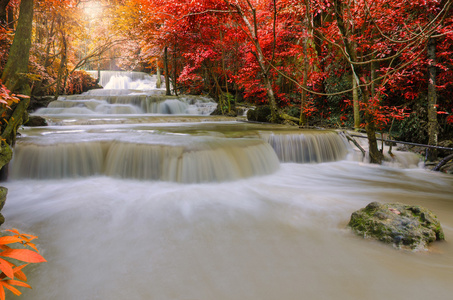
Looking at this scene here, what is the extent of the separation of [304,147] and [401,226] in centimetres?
398

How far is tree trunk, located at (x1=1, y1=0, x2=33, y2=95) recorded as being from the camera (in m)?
2.94

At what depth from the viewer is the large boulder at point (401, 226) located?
82.1 inches

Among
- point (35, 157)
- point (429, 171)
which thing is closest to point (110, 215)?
point (35, 157)

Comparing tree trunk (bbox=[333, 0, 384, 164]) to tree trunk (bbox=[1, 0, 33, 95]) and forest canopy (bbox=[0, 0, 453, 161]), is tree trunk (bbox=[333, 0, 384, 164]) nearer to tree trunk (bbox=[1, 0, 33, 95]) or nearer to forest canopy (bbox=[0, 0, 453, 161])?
forest canopy (bbox=[0, 0, 453, 161])

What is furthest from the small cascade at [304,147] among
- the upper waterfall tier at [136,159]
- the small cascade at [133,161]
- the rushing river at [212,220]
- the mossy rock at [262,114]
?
the mossy rock at [262,114]

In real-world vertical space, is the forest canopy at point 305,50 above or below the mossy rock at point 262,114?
above

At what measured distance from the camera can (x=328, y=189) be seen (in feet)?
13.5

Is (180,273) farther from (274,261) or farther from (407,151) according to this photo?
(407,151)

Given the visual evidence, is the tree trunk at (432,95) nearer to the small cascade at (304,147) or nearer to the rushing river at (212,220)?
the rushing river at (212,220)

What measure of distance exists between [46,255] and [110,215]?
0.91 metres

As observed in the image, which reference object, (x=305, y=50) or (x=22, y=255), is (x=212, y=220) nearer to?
(x=22, y=255)

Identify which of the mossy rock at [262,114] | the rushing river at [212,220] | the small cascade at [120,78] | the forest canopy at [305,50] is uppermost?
the small cascade at [120,78]

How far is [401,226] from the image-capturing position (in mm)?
2168

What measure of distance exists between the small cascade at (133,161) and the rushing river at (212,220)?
0.02 meters
